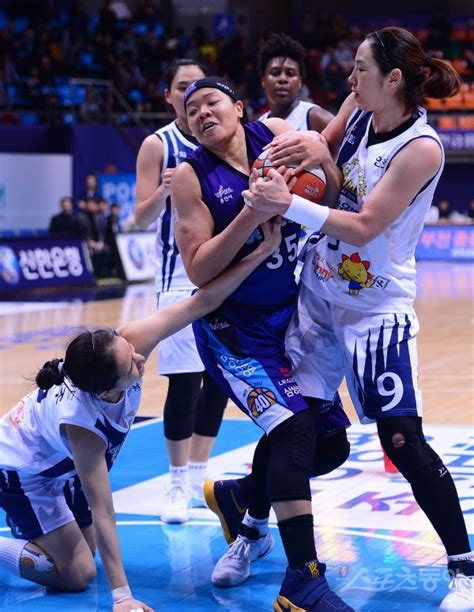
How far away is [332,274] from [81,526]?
1.42 metres

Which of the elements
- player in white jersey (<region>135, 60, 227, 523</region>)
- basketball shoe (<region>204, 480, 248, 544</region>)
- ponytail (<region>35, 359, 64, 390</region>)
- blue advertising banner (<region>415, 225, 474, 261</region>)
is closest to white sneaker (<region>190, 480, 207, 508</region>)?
player in white jersey (<region>135, 60, 227, 523</region>)

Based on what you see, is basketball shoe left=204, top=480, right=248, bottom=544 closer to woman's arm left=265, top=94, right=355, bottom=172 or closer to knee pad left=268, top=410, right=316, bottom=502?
knee pad left=268, top=410, right=316, bottom=502

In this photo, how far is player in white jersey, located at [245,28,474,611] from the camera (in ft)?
11.9

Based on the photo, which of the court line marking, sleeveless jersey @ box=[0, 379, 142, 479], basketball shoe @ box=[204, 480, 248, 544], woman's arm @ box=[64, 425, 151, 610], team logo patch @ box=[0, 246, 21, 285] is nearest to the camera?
woman's arm @ box=[64, 425, 151, 610]

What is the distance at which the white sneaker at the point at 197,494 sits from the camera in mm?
5246

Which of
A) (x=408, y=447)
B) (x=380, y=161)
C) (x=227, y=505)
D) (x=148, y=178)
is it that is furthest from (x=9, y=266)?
(x=408, y=447)

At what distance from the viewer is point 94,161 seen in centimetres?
2041

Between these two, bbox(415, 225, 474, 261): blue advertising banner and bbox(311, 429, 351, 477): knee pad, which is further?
bbox(415, 225, 474, 261): blue advertising banner

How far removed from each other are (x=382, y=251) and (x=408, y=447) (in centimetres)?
67

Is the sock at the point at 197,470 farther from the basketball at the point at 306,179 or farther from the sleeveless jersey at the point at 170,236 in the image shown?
the basketball at the point at 306,179

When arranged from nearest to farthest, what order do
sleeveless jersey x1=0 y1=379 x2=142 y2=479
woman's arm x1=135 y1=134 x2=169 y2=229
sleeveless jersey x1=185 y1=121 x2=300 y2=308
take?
sleeveless jersey x1=0 y1=379 x2=142 y2=479 → sleeveless jersey x1=185 y1=121 x2=300 y2=308 → woman's arm x1=135 y1=134 x2=169 y2=229

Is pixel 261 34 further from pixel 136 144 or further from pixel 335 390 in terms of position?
pixel 335 390

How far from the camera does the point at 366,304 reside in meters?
3.84

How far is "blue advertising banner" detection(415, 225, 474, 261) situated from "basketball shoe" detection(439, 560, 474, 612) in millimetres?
17932
